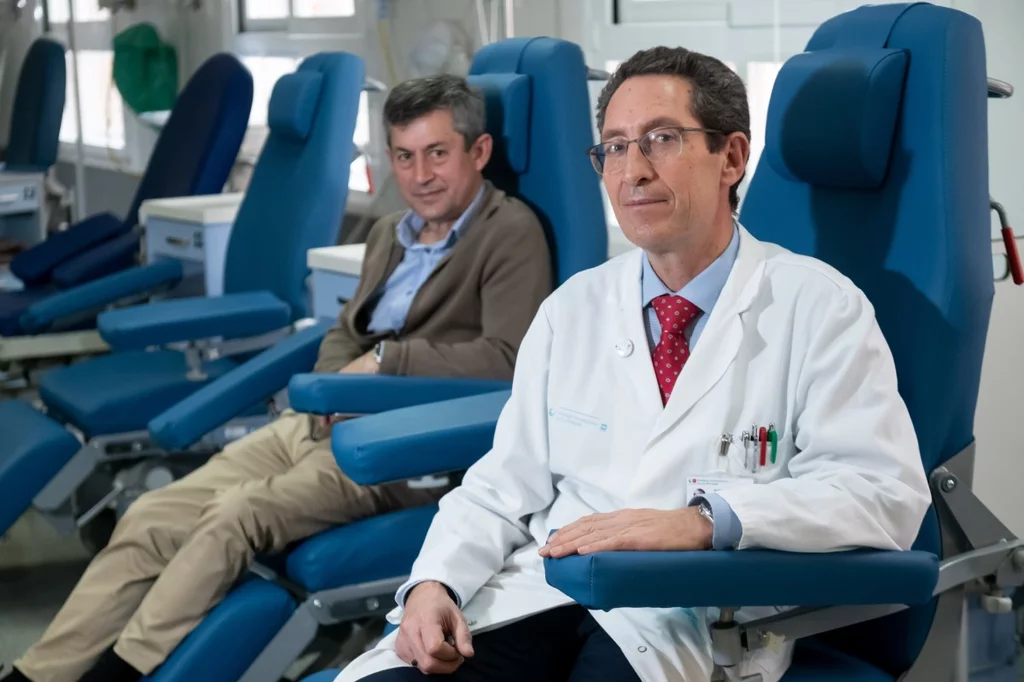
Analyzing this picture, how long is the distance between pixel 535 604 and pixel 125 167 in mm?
5018

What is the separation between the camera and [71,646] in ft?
6.84

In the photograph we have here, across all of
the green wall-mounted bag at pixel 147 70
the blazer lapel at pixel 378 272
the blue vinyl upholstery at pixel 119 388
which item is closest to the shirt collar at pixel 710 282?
the blazer lapel at pixel 378 272

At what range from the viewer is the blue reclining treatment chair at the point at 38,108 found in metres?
5.70

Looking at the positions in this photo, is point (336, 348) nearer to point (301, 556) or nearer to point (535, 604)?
point (301, 556)

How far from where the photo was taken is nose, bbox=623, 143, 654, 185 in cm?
154

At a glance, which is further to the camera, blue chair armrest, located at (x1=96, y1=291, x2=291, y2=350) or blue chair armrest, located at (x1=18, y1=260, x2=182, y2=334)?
blue chair armrest, located at (x1=18, y1=260, x2=182, y2=334)

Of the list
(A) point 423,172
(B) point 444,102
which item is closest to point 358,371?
→ (A) point 423,172

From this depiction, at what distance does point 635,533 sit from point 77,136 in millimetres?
5515

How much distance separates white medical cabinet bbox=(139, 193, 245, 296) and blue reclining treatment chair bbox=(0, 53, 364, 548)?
123 millimetres

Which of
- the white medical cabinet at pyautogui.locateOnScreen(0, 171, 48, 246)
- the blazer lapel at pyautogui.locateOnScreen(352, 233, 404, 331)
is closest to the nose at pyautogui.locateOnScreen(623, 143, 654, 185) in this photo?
the blazer lapel at pyautogui.locateOnScreen(352, 233, 404, 331)

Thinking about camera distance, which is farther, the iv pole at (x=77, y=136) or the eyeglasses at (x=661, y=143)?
the iv pole at (x=77, y=136)

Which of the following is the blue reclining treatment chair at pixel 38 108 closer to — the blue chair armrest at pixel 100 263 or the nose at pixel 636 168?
the blue chair armrest at pixel 100 263

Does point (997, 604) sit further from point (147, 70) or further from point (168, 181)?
point (147, 70)

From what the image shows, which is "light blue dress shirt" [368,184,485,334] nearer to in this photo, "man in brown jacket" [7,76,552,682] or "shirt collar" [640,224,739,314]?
"man in brown jacket" [7,76,552,682]
